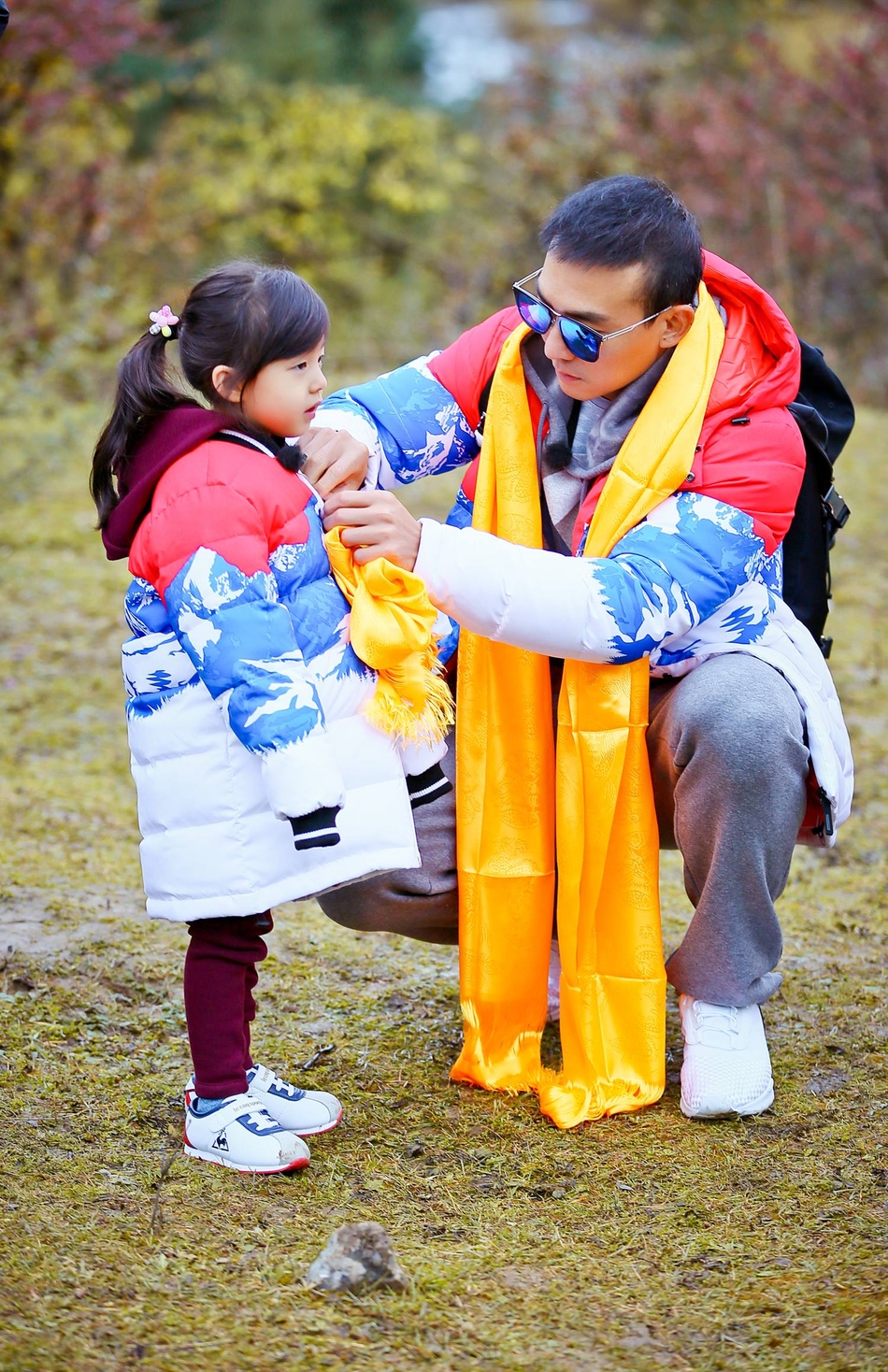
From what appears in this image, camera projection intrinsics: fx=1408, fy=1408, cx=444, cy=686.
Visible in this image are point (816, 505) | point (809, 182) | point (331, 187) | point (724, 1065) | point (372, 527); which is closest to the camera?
point (372, 527)

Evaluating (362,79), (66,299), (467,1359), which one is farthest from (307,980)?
(362,79)

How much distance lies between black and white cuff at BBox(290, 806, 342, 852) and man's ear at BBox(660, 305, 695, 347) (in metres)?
1.02

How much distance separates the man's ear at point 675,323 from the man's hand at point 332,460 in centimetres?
54

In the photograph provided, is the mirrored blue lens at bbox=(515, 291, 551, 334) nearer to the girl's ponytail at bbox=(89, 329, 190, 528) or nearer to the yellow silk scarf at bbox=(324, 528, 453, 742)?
the yellow silk scarf at bbox=(324, 528, 453, 742)

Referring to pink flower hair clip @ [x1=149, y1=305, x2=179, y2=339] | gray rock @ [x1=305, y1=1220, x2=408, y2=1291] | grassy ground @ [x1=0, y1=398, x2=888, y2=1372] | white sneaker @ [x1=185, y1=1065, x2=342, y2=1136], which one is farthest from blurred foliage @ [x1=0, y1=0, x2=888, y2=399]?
gray rock @ [x1=305, y1=1220, x2=408, y2=1291]

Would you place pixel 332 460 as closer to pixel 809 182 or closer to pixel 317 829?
pixel 317 829

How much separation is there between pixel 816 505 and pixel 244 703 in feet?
3.91

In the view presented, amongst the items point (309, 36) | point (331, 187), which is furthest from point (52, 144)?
point (309, 36)

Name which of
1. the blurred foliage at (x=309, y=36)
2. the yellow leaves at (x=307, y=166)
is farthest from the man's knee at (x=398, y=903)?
the blurred foliage at (x=309, y=36)

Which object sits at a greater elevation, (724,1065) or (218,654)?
(218,654)

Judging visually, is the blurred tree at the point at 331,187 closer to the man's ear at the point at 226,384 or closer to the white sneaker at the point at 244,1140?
the man's ear at the point at 226,384

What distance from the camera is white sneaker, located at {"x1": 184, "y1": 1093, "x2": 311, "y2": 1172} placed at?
209 centimetres

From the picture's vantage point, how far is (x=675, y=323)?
2.38m

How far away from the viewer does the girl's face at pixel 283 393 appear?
211 centimetres
